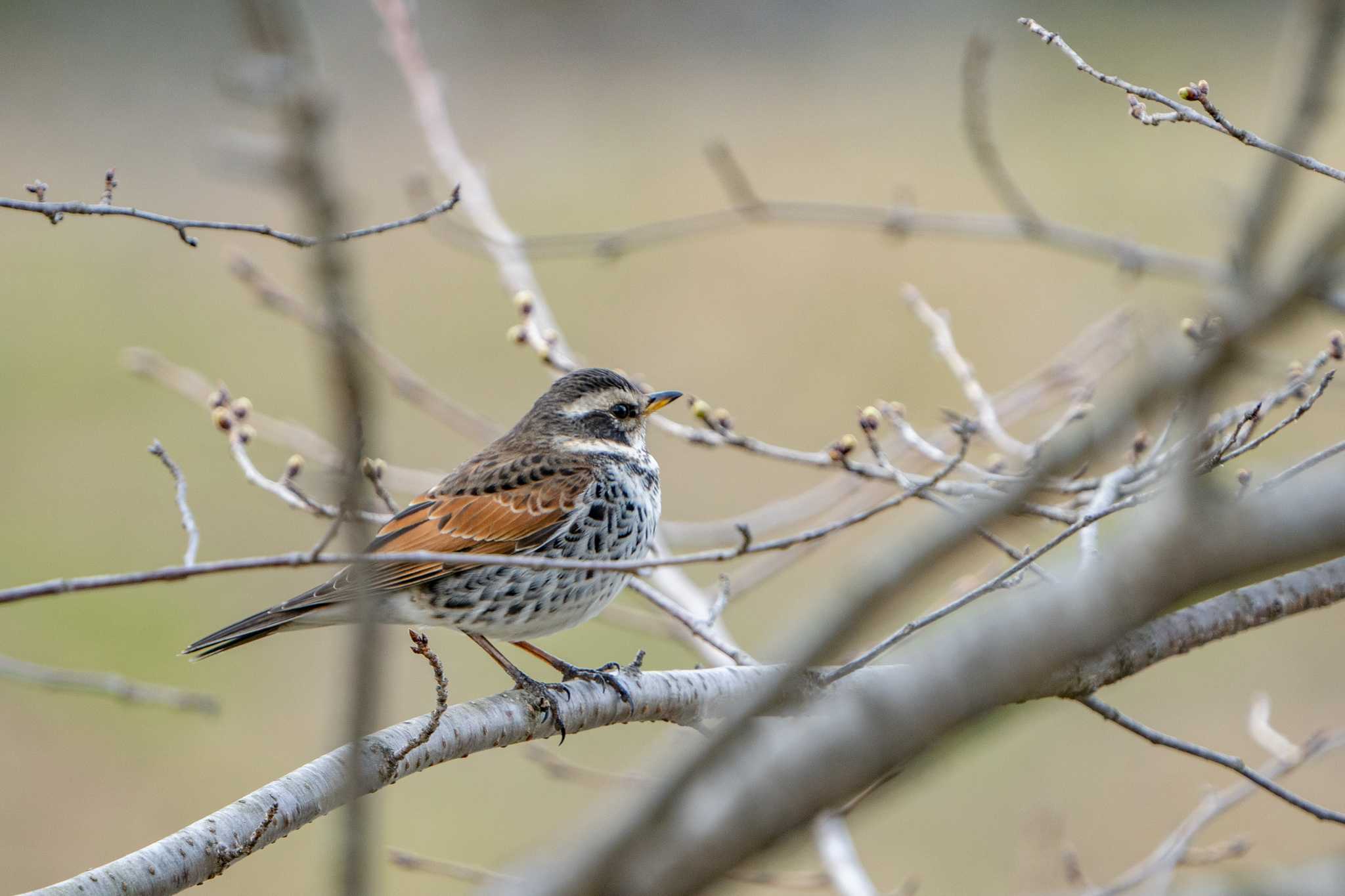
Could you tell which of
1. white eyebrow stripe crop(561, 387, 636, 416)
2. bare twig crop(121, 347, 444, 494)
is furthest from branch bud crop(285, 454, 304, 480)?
white eyebrow stripe crop(561, 387, 636, 416)

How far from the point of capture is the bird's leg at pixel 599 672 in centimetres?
341

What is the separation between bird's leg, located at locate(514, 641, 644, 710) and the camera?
341cm

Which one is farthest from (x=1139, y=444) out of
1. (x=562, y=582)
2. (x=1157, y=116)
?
(x=562, y=582)

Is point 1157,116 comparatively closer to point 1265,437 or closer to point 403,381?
point 1265,437

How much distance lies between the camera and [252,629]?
398 centimetres

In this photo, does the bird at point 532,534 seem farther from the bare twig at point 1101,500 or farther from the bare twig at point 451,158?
the bare twig at point 1101,500

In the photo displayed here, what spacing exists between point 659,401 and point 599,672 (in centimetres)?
Result: 145

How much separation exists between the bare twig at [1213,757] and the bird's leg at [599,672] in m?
1.11

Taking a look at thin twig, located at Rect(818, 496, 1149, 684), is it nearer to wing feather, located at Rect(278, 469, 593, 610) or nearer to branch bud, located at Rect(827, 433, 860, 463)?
branch bud, located at Rect(827, 433, 860, 463)

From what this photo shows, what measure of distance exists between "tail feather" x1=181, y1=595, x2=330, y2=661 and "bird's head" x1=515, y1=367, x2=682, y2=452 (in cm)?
127

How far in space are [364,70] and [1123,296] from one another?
402 inches

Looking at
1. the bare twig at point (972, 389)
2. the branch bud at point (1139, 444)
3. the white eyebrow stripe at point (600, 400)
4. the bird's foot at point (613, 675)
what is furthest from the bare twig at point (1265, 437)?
the white eyebrow stripe at point (600, 400)

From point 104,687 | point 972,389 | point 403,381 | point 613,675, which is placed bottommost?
point 613,675

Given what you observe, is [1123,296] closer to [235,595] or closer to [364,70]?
[235,595]
